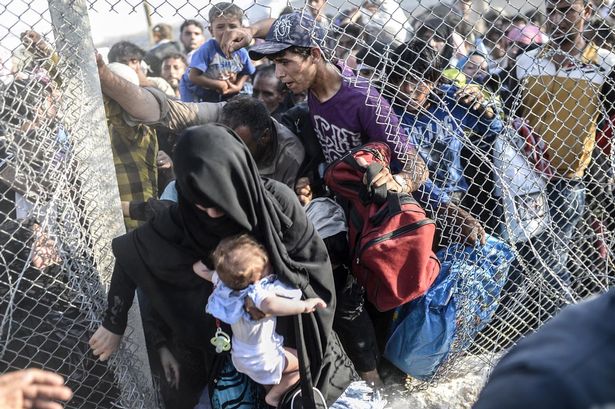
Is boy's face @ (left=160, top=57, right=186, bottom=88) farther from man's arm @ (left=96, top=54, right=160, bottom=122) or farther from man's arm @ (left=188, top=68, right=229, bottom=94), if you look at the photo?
man's arm @ (left=96, top=54, right=160, bottom=122)

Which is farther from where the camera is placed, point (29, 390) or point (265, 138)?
point (265, 138)

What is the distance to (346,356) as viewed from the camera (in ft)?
9.77

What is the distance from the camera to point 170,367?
9.72ft

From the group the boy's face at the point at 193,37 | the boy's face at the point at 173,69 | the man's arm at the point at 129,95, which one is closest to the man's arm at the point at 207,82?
the man's arm at the point at 129,95

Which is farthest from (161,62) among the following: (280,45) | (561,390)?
(561,390)

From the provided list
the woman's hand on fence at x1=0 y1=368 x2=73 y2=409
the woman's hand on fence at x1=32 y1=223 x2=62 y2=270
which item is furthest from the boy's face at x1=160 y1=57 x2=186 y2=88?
the woman's hand on fence at x1=0 y1=368 x2=73 y2=409

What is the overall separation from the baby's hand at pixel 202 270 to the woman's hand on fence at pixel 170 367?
50 centimetres

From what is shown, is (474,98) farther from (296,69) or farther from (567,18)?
(296,69)

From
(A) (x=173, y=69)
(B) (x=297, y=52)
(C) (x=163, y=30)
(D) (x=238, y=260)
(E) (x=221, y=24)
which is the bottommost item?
(C) (x=163, y=30)

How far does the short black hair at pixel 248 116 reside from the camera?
316 cm

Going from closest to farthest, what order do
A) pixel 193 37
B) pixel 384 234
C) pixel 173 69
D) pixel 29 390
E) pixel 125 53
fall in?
1. pixel 29 390
2. pixel 384 234
3. pixel 125 53
4. pixel 173 69
5. pixel 193 37

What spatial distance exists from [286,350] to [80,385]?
2.79 feet

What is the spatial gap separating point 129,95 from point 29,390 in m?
1.57

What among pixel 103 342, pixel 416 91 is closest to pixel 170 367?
pixel 103 342
